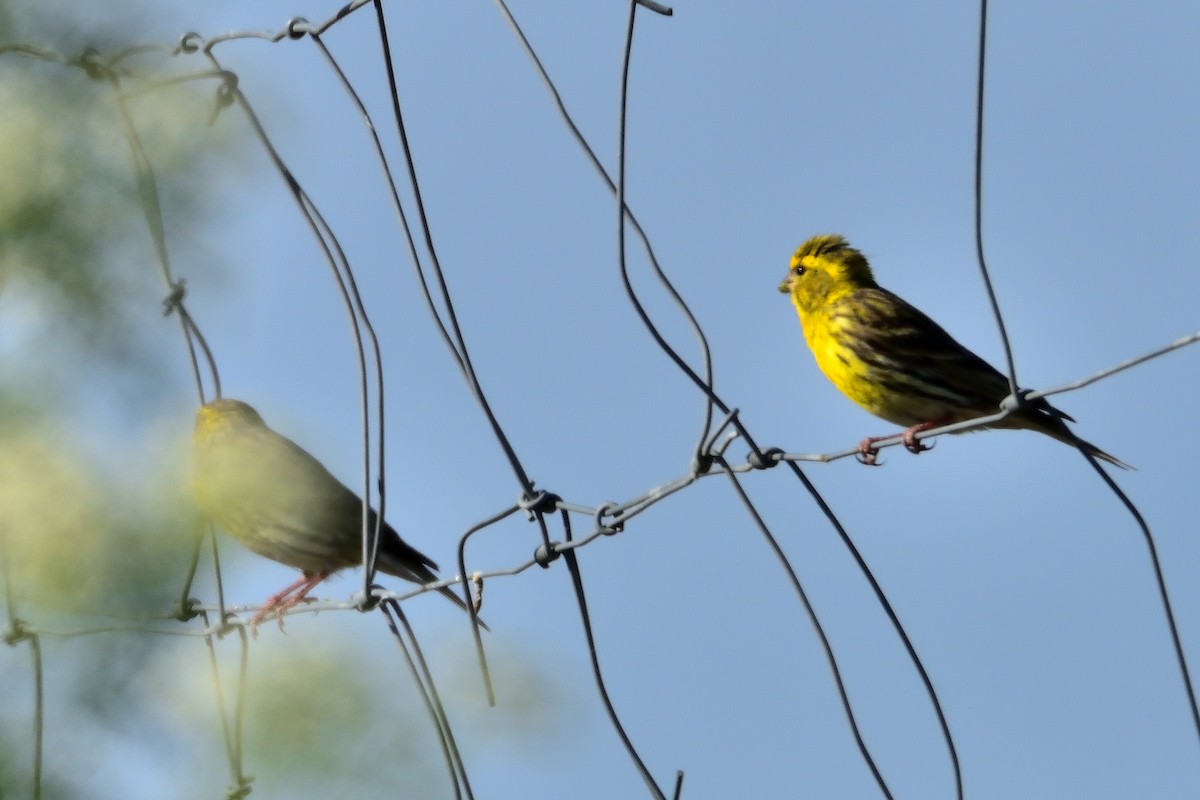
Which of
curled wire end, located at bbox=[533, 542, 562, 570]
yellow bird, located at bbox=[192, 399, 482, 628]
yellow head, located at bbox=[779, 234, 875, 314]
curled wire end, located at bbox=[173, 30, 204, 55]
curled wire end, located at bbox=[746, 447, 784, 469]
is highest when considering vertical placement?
yellow head, located at bbox=[779, 234, 875, 314]

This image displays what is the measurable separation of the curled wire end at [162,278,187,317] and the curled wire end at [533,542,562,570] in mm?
983

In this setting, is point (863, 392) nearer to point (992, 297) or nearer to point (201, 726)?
point (992, 297)

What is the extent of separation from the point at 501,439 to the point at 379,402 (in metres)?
0.42

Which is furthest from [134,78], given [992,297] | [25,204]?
[992,297]

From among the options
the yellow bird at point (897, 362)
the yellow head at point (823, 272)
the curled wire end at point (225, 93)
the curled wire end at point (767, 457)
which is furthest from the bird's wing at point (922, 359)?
the curled wire end at point (225, 93)

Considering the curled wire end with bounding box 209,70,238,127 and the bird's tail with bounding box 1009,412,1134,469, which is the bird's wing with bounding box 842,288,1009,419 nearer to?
the bird's tail with bounding box 1009,412,1134,469

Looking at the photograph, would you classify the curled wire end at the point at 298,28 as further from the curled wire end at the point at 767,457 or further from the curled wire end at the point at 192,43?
the curled wire end at the point at 767,457

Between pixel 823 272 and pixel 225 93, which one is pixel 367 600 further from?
pixel 823 272

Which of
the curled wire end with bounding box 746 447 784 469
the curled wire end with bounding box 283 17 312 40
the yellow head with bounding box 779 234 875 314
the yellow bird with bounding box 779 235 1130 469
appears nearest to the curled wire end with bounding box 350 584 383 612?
the curled wire end with bounding box 746 447 784 469

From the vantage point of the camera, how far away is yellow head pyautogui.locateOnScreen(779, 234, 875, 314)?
6.53 m

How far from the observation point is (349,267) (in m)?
3.42

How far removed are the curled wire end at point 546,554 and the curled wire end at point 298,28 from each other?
1.45 m

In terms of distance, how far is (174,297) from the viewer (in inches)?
91.0

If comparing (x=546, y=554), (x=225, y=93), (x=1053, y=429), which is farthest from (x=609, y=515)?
(x=1053, y=429)
